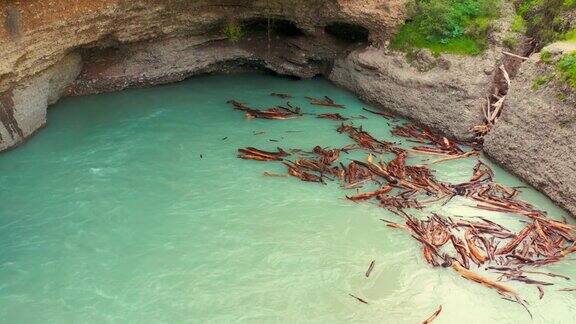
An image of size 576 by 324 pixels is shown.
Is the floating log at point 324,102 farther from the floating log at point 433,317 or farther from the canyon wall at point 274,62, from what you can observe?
the floating log at point 433,317

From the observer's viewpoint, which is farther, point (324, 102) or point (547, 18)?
point (324, 102)

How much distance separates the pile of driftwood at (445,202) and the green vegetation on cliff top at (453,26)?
2174 mm

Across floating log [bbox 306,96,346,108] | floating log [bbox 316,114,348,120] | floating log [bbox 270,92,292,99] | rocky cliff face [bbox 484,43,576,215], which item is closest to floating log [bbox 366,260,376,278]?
rocky cliff face [bbox 484,43,576,215]

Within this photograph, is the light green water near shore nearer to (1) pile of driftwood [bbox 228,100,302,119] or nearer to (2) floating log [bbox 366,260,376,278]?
(2) floating log [bbox 366,260,376,278]

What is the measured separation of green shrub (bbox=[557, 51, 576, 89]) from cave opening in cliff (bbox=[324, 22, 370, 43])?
15.2 ft

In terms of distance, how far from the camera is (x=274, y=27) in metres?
13.5

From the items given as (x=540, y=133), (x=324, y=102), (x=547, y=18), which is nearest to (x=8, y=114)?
(x=324, y=102)

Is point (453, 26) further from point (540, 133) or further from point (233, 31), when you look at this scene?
point (233, 31)

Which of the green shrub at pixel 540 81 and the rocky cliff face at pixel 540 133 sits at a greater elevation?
the green shrub at pixel 540 81

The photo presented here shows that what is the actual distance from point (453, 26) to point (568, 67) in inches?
115

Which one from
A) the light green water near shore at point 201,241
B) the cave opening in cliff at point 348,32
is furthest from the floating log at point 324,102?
the cave opening in cliff at point 348,32

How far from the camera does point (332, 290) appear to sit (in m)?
6.39

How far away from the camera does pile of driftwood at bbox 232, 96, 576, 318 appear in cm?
700

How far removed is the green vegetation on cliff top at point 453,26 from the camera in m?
11.2
